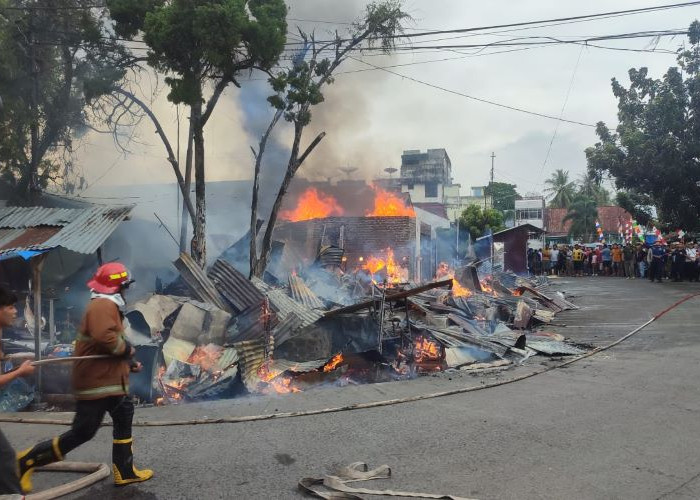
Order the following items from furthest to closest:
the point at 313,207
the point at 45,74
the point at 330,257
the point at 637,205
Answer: the point at 637,205
the point at 313,207
the point at 330,257
the point at 45,74

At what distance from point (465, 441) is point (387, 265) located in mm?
14755

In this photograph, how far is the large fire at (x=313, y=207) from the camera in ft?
76.9

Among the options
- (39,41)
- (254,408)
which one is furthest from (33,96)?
(254,408)

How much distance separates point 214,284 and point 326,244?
28.2 ft

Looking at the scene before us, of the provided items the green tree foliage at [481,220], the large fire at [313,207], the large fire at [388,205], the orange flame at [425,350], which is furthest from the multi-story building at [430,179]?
the orange flame at [425,350]

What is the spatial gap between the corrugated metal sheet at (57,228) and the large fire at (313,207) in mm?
14669

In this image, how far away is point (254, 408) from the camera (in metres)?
6.29

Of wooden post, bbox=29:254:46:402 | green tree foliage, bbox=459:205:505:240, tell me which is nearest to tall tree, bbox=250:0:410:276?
wooden post, bbox=29:254:46:402

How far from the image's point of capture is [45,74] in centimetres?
1465

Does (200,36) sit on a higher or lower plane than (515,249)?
higher

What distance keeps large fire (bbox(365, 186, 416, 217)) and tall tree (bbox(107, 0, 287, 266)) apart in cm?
1308

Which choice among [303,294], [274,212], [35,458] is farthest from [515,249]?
[35,458]

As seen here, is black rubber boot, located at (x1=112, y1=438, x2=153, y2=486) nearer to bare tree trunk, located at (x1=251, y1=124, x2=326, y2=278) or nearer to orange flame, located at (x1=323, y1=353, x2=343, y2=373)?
orange flame, located at (x1=323, y1=353, x2=343, y2=373)

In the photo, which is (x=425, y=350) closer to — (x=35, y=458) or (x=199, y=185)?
(x=35, y=458)
